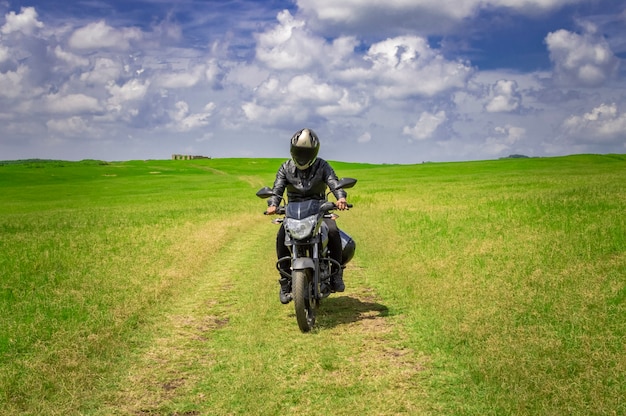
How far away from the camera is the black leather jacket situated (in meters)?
8.85

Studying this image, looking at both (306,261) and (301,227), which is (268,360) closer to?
(306,261)

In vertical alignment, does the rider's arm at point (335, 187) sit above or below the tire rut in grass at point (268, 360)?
above

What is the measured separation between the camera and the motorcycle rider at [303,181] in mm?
8555

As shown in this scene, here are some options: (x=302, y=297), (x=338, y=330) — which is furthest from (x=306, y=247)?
(x=338, y=330)

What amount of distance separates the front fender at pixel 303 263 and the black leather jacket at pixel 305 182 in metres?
1.10

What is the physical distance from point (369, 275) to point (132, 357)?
6416mm

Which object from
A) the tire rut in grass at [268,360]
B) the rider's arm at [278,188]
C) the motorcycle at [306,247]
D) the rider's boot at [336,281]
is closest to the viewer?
the tire rut in grass at [268,360]

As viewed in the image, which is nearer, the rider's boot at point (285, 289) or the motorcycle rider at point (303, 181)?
the motorcycle rider at point (303, 181)

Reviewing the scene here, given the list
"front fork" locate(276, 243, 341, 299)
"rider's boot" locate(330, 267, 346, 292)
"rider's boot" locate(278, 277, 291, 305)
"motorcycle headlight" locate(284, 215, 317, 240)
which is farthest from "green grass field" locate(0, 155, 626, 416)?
"motorcycle headlight" locate(284, 215, 317, 240)

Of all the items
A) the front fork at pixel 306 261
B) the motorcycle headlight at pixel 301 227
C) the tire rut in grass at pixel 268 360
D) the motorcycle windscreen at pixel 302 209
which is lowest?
the tire rut in grass at pixel 268 360

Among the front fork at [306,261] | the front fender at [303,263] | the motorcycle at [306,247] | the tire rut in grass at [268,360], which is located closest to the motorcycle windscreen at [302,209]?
the motorcycle at [306,247]

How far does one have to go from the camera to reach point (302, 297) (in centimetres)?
803

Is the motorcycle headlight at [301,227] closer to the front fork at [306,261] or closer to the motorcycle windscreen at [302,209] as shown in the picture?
the motorcycle windscreen at [302,209]

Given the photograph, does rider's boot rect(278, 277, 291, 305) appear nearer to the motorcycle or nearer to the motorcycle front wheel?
the motorcycle
